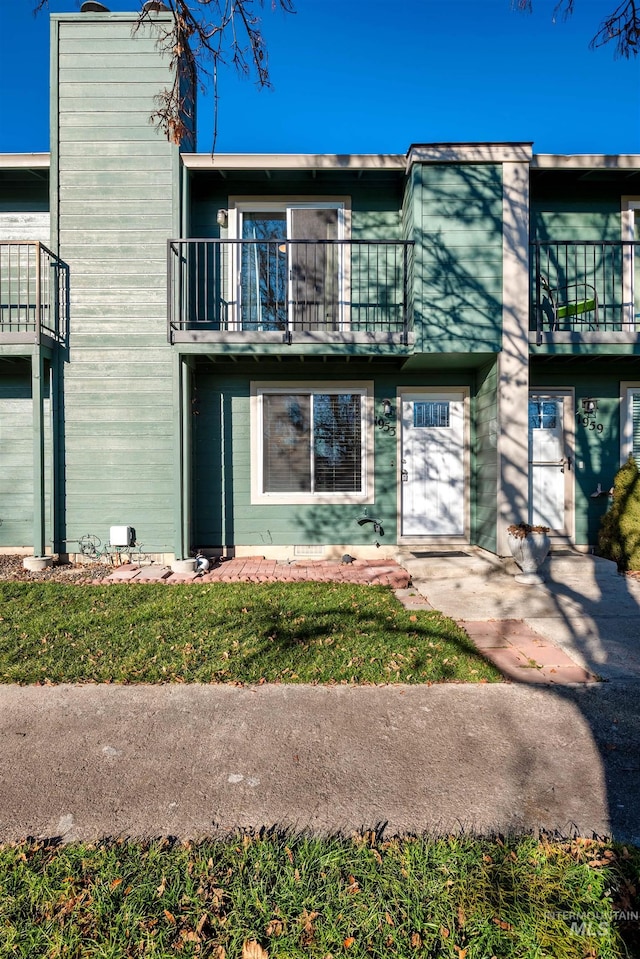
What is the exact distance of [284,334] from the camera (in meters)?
6.39

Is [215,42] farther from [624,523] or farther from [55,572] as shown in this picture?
[624,523]

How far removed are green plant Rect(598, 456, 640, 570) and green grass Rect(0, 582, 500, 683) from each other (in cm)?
346

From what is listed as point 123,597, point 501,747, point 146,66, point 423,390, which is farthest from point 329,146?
point 501,747

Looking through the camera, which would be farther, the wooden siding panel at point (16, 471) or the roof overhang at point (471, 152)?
the wooden siding panel at point (16, 471)

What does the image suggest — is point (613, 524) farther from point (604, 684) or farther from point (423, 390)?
point (604, 684)

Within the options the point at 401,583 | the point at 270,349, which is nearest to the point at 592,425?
the point at 401,583

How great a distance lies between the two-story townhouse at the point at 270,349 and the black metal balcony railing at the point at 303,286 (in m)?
A: 0.03

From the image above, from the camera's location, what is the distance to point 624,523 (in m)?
6.62

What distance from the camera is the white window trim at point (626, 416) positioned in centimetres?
730

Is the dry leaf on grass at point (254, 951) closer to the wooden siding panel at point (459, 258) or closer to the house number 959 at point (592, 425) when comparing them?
the wooden siding panel at point (459, 258)

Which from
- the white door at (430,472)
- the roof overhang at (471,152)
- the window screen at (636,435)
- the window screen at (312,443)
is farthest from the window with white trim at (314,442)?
the window screen at (636,435)

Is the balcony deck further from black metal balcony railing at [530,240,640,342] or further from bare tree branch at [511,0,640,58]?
black metal balcony railing at [530,240,640,342]

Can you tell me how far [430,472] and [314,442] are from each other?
1783 mm

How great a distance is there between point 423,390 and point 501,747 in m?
5.56
